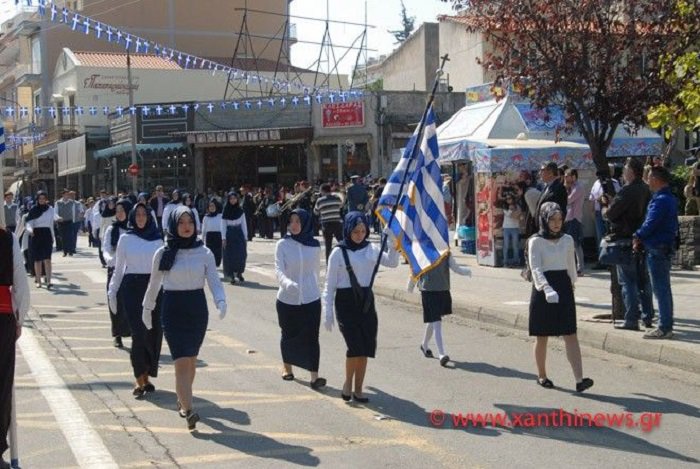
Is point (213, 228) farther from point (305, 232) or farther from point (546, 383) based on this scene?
point (546, 383)

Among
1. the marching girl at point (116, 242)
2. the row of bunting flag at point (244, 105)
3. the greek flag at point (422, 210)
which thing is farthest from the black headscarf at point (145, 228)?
the row of bunting flag at point (244, 105)

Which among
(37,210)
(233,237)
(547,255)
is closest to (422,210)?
(547,255)

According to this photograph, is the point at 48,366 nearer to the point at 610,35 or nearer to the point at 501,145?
the point at 610,35

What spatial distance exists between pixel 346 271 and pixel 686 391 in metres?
3.21

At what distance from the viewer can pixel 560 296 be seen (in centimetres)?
862

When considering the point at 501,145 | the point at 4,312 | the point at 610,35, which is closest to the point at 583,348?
the point at 610,35

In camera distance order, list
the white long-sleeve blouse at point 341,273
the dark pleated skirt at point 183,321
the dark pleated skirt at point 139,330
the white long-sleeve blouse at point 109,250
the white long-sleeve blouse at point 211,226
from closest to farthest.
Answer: the dark pleated skirt at point 183,321
the white long-sleeve blouse at point 341,273
the dark pleated skirt at point 139,330
the white long-sleeve blouse at point 109,250
the white long-sleeve blouse at point 211,226

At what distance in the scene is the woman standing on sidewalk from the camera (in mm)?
6129

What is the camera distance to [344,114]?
125ft

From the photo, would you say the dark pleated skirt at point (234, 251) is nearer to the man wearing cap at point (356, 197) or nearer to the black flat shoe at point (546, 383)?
the man wearing cap at point (356, 197)

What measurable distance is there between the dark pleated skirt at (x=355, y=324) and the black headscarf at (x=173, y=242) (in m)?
1.44

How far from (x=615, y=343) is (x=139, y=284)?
17.0 feet

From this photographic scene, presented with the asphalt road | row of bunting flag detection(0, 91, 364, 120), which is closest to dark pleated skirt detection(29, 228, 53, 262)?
the asphalt road

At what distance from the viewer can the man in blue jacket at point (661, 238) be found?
1034cm
